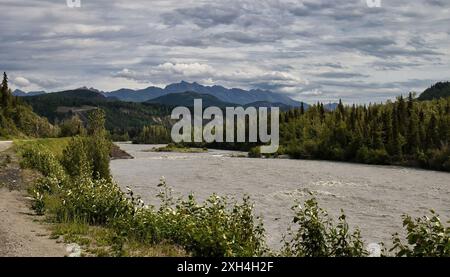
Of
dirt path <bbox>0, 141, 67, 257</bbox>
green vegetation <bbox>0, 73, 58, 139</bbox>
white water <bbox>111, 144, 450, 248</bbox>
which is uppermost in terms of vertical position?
green vegetation <bbox>0, 73, 58, 139</bbox>

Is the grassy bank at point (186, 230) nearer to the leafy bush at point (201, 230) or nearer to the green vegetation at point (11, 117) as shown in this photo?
the leafy bush at point (201, 230)

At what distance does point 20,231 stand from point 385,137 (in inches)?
4490

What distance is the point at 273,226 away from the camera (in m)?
33.8

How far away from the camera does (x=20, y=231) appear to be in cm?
1916

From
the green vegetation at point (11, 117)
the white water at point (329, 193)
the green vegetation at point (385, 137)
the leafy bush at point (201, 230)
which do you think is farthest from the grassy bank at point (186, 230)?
the green vegetation at point (385, 137)

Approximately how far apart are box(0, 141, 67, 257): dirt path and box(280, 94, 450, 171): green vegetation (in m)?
87.6

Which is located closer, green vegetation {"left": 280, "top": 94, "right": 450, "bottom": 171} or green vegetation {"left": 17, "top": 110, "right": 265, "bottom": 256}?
green vegetation {"left": 17, "top": 110, "right": 265, "bottom": 256}

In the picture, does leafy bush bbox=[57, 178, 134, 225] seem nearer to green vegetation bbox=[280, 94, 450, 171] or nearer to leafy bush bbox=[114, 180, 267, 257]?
leafy bush bbox=[114, 180, 267, 257]

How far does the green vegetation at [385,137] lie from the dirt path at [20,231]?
87612 mm

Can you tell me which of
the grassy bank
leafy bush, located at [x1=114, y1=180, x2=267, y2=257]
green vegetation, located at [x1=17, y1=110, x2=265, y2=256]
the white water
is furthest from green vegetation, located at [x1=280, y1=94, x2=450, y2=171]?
leafy bush, located at [x1=114, y1=180, x2=267, y2=257]

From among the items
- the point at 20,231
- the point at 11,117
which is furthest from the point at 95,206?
the point at 11,117

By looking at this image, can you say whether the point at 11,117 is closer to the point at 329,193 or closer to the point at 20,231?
the point at 329,193

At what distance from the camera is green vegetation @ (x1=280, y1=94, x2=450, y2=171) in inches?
4330
